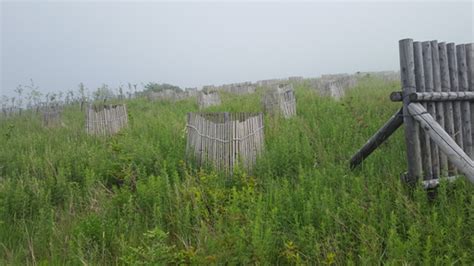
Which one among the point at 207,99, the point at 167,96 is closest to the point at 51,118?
the point at 207,99

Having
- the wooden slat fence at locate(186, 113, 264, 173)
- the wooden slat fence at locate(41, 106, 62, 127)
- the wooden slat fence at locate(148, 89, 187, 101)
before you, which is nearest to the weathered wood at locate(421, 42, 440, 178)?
the wooden slat fence at locate(186, 113, 264, 173)

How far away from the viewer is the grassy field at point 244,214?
106 inches

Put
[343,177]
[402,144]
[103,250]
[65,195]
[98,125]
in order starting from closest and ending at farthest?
[103,250] → [343,177] → [65,195] → [402,144] → [98,125]

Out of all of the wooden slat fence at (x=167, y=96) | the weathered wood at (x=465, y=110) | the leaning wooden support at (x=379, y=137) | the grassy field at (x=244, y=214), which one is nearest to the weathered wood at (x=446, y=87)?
the weathered wood at (x=465, y=110)

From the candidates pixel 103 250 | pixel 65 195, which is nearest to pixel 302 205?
pixel 103 250

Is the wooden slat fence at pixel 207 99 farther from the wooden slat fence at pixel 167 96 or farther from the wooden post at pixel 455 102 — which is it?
the wooden post at pixel 455 102

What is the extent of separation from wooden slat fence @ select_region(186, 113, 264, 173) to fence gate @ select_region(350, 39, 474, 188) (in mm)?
1400

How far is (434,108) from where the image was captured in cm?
388

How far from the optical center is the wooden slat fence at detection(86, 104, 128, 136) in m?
7.95

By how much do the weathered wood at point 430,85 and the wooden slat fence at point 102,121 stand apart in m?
6.33

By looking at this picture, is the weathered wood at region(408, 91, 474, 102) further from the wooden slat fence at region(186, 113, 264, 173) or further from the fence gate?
the wooden slat fence at region(186, 113, 264, 173)

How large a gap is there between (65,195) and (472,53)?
203 inches

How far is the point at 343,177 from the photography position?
3.84 m

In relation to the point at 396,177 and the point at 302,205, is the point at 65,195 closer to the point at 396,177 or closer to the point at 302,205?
the point at 302,205
